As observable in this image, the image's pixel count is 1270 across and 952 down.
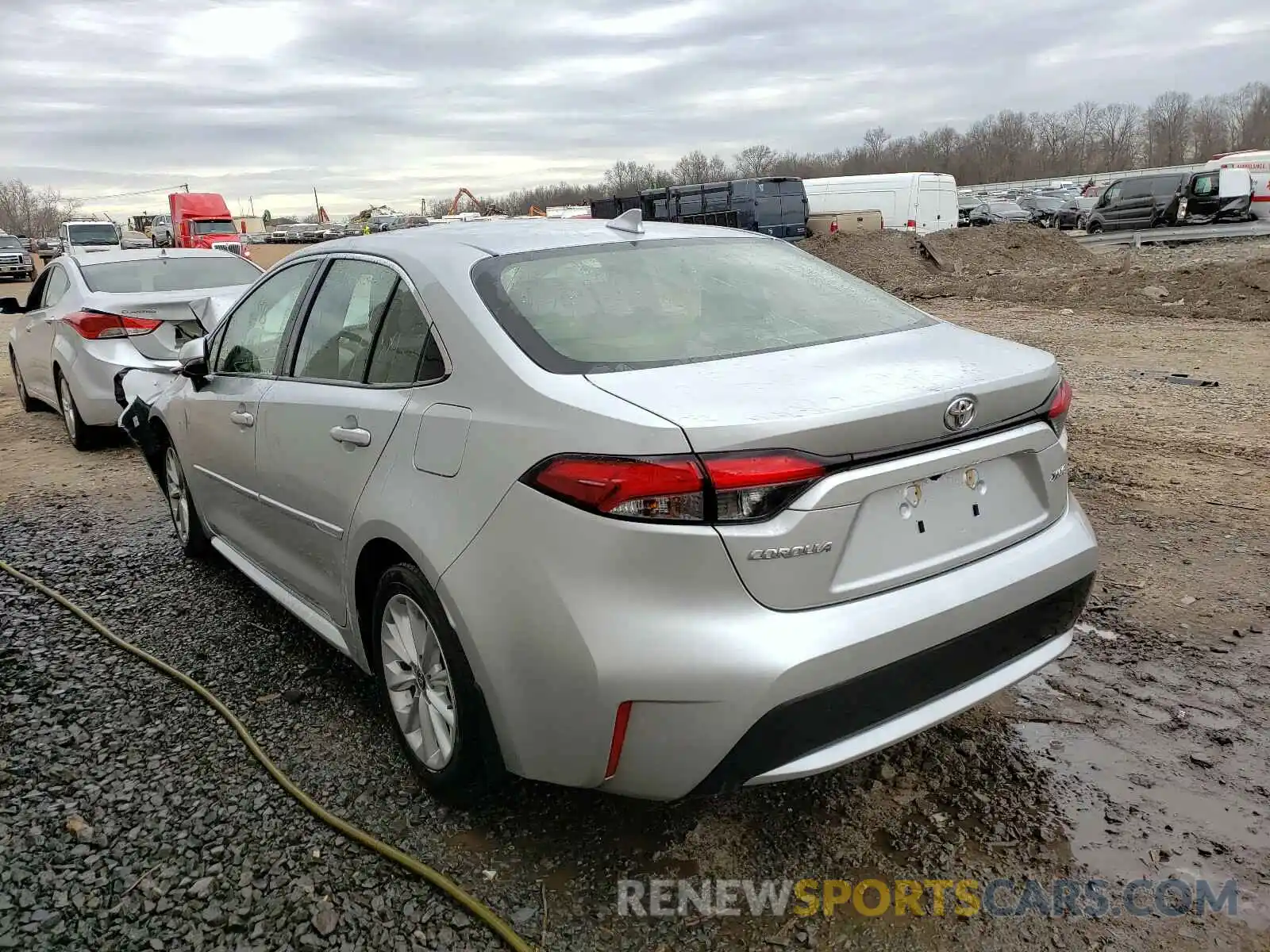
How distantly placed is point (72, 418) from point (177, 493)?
11.9 feet

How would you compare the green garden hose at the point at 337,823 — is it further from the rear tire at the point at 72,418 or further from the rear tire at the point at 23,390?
the rear tire at the point at 23,390

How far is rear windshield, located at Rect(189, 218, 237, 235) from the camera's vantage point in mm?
34656

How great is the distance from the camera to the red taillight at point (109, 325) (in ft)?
24.3

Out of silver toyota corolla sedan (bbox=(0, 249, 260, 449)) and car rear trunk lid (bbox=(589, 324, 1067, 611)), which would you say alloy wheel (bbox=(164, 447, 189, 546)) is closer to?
silver toyota corolla sedan (bbox=(0, 249, 260, 449))

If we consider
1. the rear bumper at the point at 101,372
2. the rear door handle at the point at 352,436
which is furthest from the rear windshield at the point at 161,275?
the rear door handle at the point at 352,436

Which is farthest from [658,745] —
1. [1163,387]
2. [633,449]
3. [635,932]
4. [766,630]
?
[1163,387]

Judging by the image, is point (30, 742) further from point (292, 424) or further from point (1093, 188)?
point (1093, 188)

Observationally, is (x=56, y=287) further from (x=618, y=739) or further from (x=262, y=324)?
(x=618, y=739)

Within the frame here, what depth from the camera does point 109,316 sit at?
7402 millimetres

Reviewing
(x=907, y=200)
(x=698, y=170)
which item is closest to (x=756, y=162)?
(x=698, y=170)

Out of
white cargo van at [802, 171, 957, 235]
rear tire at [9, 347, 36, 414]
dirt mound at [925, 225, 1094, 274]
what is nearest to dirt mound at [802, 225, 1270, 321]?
dirt mound at [925, 225, 1094, 274]

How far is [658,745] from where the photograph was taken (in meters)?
2.21

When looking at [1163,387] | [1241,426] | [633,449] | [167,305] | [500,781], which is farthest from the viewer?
[1163,387]

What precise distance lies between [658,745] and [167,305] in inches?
267
